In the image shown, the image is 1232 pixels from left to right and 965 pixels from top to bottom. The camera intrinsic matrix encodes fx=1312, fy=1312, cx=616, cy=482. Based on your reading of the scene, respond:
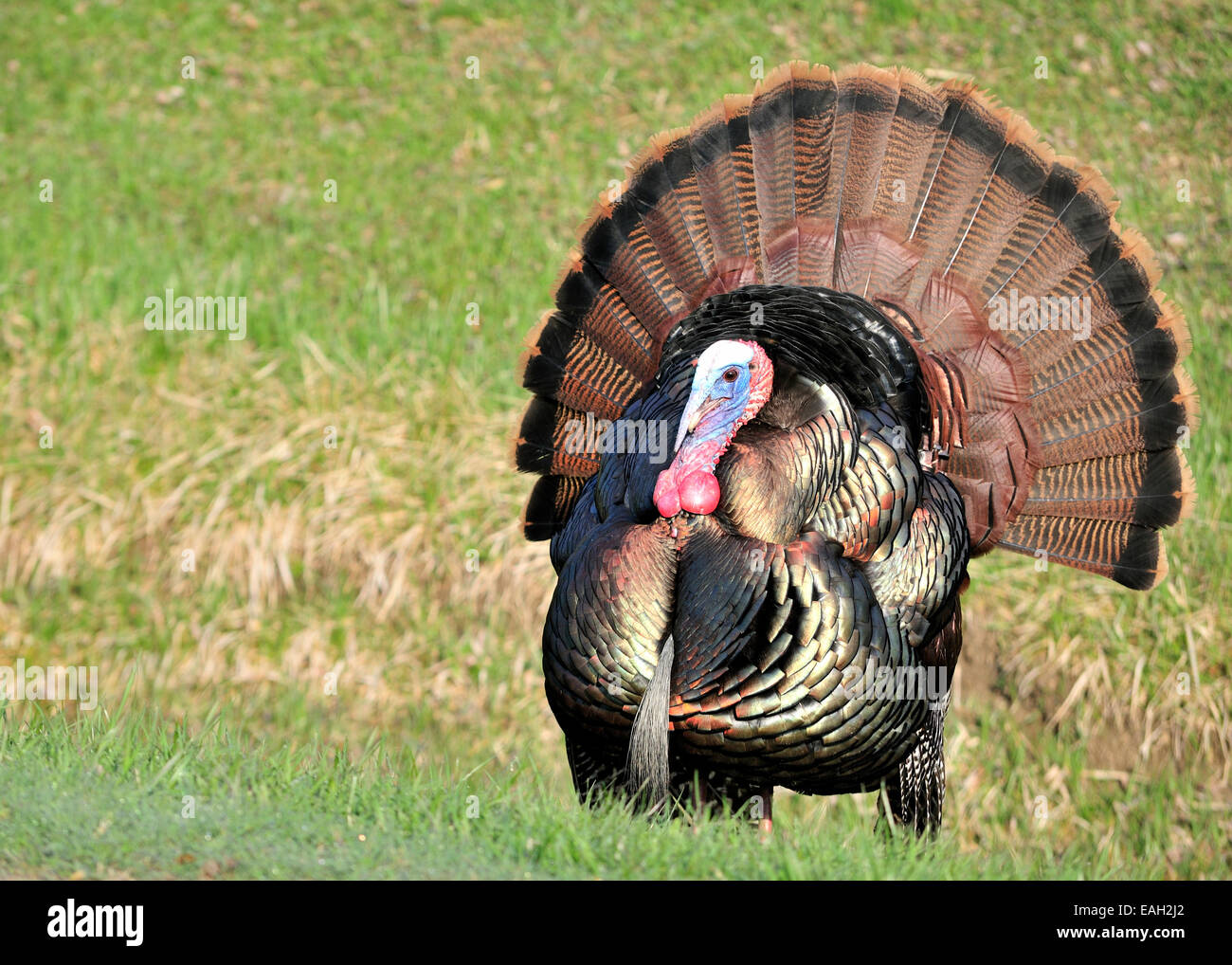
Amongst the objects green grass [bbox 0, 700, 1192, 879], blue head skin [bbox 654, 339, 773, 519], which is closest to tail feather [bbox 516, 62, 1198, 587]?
blue head skin [bbox 654, 339, 773, 519]

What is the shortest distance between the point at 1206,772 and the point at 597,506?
3.99 metres

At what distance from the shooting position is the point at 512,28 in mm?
9875

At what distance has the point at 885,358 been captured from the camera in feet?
14.2

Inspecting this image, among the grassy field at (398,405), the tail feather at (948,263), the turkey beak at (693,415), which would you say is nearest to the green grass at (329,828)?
the grassy field at (398,405)

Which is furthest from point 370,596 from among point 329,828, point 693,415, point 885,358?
point 693,415

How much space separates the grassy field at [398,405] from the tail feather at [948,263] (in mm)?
700

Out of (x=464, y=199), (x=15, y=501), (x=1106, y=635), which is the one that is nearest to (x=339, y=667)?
(x=15, y=501)

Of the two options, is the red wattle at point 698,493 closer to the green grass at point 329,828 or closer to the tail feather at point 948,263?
the green grass at point 329,828

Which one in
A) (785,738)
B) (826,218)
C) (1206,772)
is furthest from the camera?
(1206,772)

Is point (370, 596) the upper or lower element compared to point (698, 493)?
lower

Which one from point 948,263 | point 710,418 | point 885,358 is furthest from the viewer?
point 948,263

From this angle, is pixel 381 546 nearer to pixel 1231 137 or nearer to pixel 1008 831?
pixel 1008 831

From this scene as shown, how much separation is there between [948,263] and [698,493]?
5.58 ft

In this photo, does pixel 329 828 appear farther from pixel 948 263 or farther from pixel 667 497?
pixel 948 263
